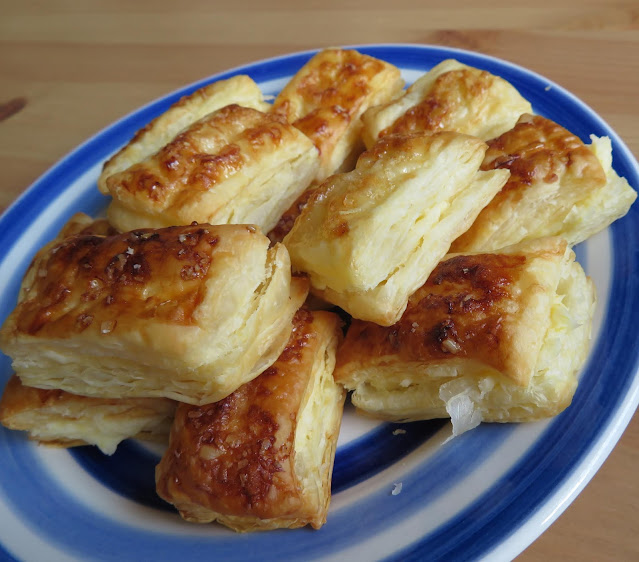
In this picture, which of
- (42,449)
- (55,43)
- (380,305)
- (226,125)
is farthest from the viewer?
(55,43)

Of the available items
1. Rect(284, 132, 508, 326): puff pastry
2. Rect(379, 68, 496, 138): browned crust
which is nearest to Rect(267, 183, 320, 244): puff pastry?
Rect(284, 132, 508, 326): puff pastry

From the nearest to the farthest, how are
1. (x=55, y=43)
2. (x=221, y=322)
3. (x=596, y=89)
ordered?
(x=221, y=322) → (x=596, y=89) → (x=55, y=43)

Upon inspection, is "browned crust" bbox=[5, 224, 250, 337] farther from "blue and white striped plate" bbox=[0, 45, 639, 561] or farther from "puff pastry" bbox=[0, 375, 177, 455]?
"blue and white striped plate" bbox=[0, 45, 639, 561]

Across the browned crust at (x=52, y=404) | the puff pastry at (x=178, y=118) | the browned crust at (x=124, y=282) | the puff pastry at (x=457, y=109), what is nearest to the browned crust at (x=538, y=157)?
the puff pastry at (x=457, y=109)

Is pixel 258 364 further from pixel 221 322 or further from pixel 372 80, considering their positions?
pixel 372 80

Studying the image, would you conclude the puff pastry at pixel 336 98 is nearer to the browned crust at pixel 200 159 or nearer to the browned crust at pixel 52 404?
the browned crust at pixel 200 159

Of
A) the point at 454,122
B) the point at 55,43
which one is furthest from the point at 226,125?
the point at 55,43
